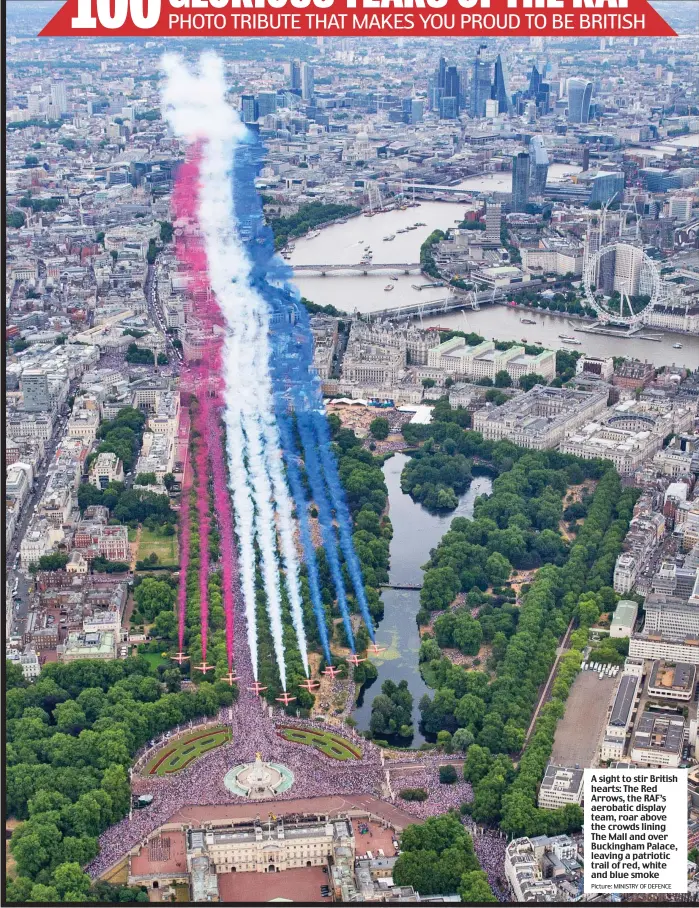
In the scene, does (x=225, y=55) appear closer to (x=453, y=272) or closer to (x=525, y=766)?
(x=453, y=272)

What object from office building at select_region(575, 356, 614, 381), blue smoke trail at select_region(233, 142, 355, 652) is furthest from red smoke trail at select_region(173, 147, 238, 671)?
office building at select_region(575, 356, 614, 381)

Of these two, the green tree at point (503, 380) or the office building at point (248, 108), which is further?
the office building at point (248, 108)

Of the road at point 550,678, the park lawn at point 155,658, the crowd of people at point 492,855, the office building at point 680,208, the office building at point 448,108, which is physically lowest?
the crowd of people at point 492,855

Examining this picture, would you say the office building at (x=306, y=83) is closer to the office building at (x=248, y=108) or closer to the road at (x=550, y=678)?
the office building at (x=248, y=108)

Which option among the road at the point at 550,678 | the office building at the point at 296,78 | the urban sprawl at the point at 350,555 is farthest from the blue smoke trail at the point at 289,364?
the office building at the point at 296,78

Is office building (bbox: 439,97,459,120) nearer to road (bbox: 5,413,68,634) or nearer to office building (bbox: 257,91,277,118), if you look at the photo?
office building (bbox: 257,91,277,118)

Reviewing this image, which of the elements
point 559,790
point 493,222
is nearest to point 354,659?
point 559,790

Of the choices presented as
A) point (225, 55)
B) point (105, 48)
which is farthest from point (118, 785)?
point (105, 48)
